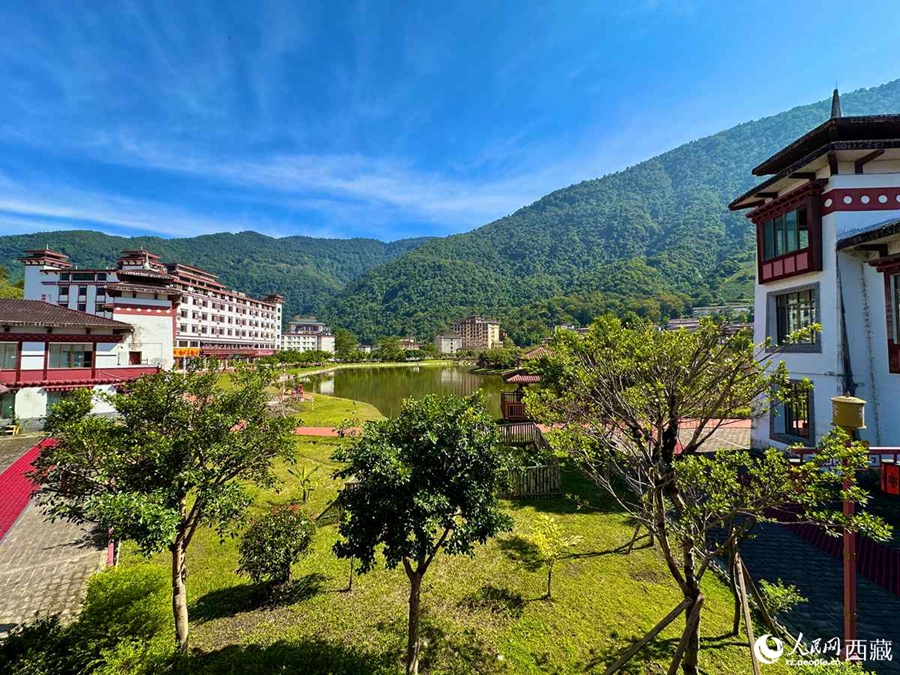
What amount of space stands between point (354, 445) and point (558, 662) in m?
4.12

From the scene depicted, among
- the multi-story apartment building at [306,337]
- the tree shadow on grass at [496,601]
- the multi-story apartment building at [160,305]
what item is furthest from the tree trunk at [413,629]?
the multi-story apartment building at [306,337]

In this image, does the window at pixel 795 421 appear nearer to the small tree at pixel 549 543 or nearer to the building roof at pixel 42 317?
the small tree at pixel 549 543

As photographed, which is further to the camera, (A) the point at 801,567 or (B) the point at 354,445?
(A) the point at 801,567

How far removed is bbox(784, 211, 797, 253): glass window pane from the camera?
38.7ft

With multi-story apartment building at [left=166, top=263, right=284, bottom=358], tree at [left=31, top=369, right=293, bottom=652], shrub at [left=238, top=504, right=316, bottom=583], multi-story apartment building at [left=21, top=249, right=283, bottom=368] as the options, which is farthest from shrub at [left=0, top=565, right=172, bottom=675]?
multi-story apartment building at [left=166, top=263, right=284, bottom=358]

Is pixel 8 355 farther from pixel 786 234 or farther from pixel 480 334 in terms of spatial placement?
pixel 480 334

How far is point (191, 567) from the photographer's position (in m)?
7.41

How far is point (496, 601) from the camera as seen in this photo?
646cm

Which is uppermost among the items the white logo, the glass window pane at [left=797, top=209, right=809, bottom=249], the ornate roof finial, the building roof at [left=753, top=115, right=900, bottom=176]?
the ornate roof finial

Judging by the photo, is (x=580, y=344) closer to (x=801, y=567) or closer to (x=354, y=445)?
(x=354, y=445)

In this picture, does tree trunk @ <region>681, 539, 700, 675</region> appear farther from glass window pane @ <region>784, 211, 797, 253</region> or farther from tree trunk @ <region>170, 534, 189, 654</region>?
glass window pane @ <region>784, 211, 797, 253</region>

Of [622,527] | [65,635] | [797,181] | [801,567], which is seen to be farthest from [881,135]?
[65,635]

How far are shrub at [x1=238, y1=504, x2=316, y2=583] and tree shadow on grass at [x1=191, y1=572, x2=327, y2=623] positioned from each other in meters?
0.19

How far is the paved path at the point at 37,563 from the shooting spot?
250 inches
